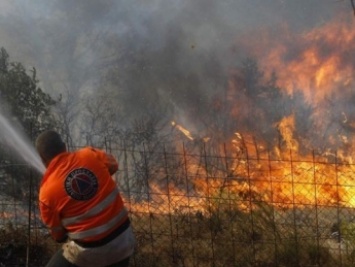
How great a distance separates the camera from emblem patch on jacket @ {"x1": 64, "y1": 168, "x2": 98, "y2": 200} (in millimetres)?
3188

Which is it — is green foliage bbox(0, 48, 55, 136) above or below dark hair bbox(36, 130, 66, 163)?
above

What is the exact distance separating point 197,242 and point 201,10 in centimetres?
1837

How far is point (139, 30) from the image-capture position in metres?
22.4

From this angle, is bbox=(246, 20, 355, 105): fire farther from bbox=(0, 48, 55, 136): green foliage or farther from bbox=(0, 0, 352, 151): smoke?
bbox=(0, 48, 55, 136): green foliage

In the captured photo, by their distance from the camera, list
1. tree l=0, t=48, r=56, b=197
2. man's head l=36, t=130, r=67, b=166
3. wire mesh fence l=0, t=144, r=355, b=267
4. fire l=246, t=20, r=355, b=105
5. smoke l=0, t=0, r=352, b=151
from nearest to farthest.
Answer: man's head l=36, t=130, r=67, b=166 < wire mesh fence l=0, t=144, r=355, b=267 < tree l=0, t=48, r=56, b=197 < fire l=246, t=20, r=355, b=105 < smoke l=0, t=0, r=352, b=151

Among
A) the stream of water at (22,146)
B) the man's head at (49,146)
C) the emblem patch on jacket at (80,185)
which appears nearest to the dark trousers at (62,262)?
the emblem patch on jacket at (80,185)

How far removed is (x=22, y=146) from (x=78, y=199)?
14.2ft

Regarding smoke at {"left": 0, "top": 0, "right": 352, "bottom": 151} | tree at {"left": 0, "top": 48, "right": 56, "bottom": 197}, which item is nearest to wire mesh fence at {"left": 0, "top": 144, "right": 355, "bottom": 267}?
tree at {"left": 0, "top": 48, "right": 56, "bottom": 197}

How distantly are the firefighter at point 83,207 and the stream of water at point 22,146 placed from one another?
7.51 feet

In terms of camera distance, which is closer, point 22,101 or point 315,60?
point 22,101

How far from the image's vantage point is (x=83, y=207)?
3.21m

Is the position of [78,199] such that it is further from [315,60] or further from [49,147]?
[315,60]

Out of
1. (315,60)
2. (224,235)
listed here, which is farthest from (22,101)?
(315,60)

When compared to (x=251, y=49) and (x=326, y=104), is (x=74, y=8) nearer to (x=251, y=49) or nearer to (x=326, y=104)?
(x=251, y=49)
